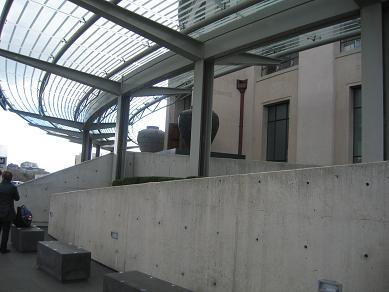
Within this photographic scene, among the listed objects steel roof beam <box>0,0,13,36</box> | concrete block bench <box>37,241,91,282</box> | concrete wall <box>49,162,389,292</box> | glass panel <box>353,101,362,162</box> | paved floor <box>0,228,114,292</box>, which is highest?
steel roof beam <box>0,0,13,36</box>

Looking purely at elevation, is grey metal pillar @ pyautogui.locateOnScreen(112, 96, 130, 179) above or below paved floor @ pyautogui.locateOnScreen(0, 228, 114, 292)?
above

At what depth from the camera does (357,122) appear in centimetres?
2116

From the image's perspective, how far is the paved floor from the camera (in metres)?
7.48

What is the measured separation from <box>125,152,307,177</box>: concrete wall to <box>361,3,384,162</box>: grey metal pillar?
32.0ft

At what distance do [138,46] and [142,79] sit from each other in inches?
A: 67.7

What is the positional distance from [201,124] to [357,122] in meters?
10.3

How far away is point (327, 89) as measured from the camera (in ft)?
72.2

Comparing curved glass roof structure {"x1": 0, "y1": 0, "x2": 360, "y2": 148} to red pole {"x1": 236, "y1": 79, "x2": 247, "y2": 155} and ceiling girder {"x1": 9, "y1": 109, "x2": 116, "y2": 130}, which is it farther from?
ceiling girder {"x1": 9, "y1": 109, "x2": 116, "y2": 130}

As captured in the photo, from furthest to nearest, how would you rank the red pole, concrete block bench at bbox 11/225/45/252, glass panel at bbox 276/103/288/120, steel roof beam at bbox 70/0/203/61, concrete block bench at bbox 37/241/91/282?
the red pole
glass panel at bbox 276/103/288/120
steel roof beam at bbox 70/0/203/61
concrete block bench at bbox 11/225/45/252
concrete block bench at bbox 37/241/91/282

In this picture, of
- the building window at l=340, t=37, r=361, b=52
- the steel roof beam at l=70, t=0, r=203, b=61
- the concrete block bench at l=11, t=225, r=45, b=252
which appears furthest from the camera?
the building window at l=340, t=37, r=361, b=52

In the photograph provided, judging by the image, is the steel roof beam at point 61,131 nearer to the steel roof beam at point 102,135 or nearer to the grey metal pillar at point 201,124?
the steel roof beam at point 102,135

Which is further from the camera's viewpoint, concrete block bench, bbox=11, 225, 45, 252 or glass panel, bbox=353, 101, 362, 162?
glass panel, bbox=353, 101, 362, 162

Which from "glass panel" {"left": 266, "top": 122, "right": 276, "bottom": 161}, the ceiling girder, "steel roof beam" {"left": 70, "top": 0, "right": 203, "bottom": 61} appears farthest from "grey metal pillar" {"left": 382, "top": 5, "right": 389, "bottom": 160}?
the ceiling girder

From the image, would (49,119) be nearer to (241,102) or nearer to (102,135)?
(102,135)
